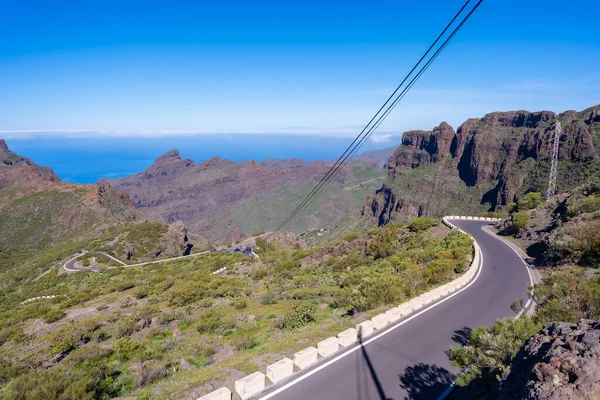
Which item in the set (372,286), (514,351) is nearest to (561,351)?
(514,351)

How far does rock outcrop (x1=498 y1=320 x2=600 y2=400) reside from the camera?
11.3 feet

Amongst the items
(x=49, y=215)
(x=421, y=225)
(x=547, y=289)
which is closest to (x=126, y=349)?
(x=547, y=289)

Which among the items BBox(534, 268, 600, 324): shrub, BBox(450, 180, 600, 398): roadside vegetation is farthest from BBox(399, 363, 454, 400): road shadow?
BBox(534, 268, 600, 324): shrub

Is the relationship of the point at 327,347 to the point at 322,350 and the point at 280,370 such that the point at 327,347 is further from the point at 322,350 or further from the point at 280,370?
the point at 280,370

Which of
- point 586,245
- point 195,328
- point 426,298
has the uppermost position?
point 586,245

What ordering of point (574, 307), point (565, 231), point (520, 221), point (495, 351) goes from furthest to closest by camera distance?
1. point (520, 221)
2. point (565, 231)
3. point (574, 307)
4. point (495, 351)

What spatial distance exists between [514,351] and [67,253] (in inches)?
2966

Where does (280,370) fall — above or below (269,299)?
above

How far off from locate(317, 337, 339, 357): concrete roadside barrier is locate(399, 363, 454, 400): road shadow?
1.93 m

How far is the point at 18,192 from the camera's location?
301 ft

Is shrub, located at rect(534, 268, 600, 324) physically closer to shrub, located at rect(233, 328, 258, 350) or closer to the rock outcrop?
the rock outcrop

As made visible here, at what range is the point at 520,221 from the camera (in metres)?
30.9

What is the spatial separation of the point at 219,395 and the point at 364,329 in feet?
17.2

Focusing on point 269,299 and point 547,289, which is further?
point 269,299
